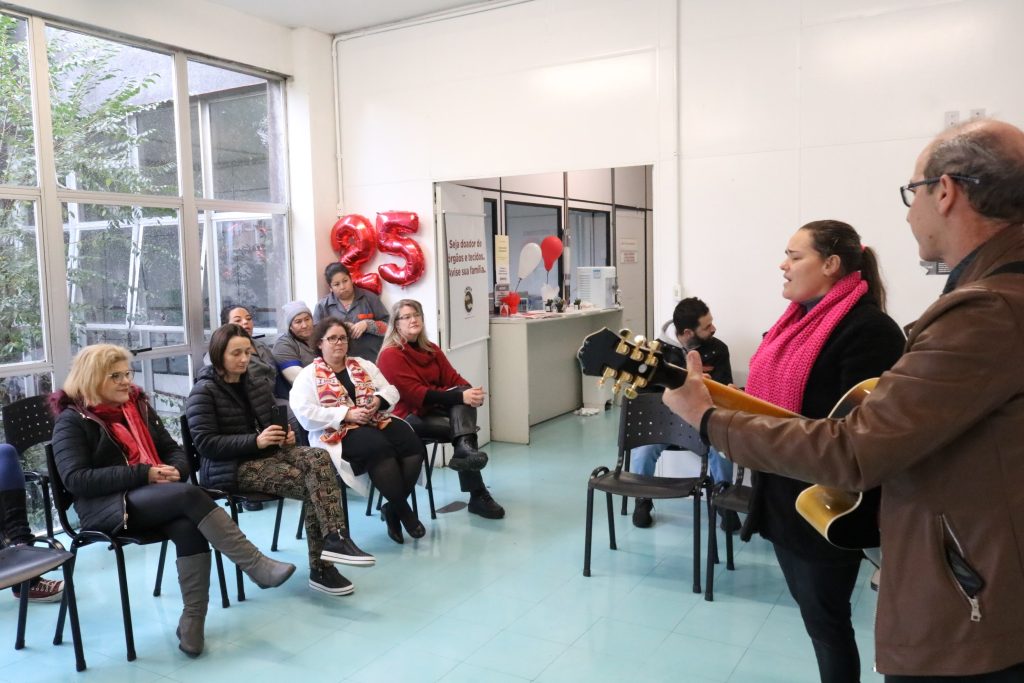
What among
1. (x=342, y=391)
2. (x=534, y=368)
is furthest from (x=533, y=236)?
(x=342, y=391)

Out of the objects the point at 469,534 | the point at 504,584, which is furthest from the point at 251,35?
the point at 504,584

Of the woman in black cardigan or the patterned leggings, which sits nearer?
the woman in black cardigan

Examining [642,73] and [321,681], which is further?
[642,73]

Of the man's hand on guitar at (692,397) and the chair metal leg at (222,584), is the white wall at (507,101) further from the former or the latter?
the man's hand on guitar at (692,397)

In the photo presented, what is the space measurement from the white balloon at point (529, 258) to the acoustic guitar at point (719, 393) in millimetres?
5901

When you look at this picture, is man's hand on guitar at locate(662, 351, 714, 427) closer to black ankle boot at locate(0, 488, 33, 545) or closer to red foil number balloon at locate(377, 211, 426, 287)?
black ankle boot at locate(0, 488, 33, 545)

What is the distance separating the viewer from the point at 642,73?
189 inches

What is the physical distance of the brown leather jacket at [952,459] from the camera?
1.04 m

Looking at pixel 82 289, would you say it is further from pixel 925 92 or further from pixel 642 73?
pixel 925 92

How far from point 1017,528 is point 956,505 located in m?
0.08

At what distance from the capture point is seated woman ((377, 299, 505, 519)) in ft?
14.6

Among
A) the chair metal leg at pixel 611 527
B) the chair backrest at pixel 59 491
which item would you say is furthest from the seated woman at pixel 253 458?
the chair metal leg at pixel 611 527

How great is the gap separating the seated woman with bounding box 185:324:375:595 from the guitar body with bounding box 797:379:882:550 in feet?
7.86

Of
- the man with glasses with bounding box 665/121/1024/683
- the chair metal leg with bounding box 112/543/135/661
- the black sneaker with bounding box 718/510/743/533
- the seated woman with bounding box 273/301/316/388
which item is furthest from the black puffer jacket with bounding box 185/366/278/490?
the man with glasses with bounding box 665/121/1024/683
